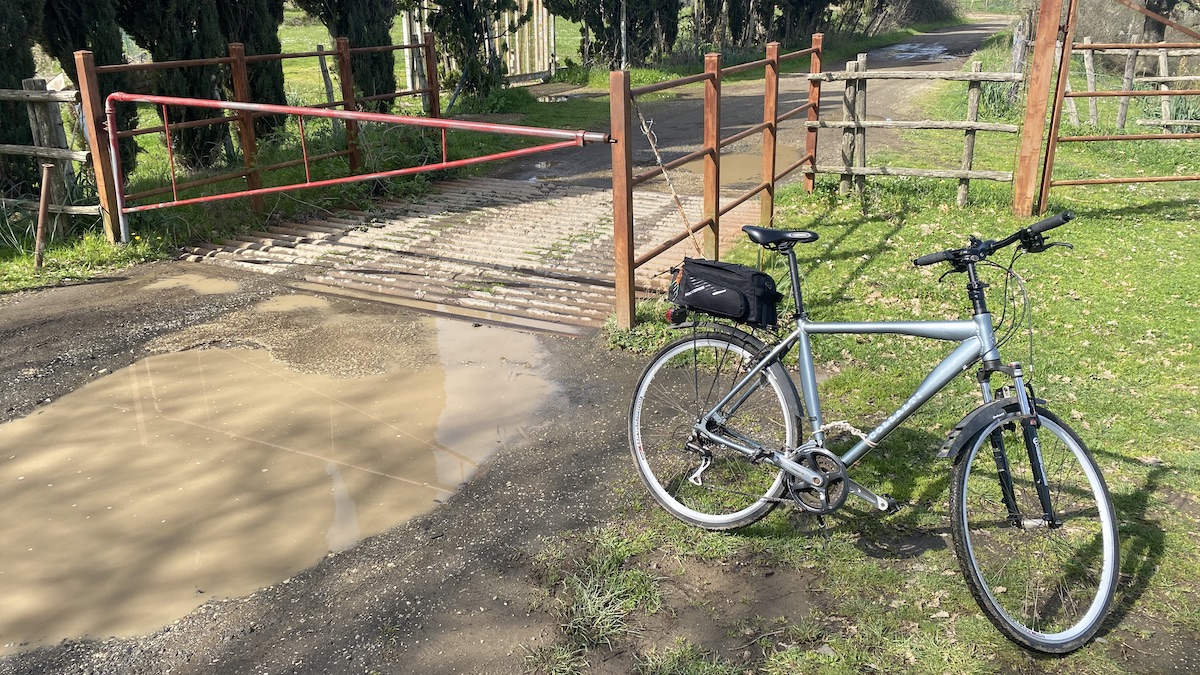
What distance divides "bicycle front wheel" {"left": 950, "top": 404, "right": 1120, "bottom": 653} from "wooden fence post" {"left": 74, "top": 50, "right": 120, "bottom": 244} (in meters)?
7.18

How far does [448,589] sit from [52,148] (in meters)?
6.46

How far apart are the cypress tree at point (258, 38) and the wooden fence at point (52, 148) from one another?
307 cm

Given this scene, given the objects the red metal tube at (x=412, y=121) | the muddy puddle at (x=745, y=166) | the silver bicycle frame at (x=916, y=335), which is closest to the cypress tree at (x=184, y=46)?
the red metal tube at (x=412, y=121)

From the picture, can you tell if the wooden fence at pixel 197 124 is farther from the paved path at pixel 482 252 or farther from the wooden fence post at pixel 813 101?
the wooden fence post at pixel 813 101

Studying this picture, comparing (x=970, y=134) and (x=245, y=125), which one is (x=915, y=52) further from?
(x=245, y=125)

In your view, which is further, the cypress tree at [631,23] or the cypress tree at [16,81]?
the cypress tree at [631,23]

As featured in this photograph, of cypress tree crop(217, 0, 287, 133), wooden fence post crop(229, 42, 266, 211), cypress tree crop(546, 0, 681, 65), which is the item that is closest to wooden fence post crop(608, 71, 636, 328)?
wooden fence post crop(229, 42, 266, 211)

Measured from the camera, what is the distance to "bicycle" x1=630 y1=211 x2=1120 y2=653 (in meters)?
3.16

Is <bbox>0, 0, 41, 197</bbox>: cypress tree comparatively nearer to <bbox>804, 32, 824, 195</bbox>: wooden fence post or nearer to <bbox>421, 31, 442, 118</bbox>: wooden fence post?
<bbox>421, 31, 442, 118</bbox>: wooden fence post

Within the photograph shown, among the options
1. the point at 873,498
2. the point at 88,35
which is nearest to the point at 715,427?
the point at 873,498

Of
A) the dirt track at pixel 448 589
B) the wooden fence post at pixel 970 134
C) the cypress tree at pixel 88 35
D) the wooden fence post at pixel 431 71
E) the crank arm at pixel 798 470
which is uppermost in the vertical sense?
the cypress tree at pixel 88 35

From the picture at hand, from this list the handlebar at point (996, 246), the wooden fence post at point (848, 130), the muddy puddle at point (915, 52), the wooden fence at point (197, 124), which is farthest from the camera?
the muddy puddle at point (915, 52)

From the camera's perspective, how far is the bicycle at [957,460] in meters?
3.16

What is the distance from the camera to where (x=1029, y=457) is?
10.6 feet
